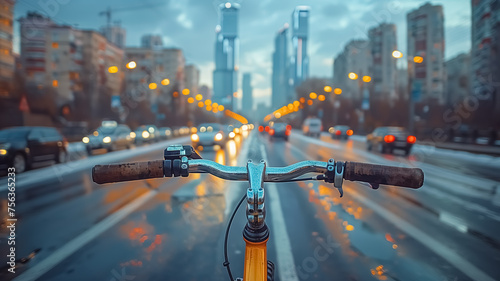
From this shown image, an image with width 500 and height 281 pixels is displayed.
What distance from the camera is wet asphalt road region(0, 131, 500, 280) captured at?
3.73 metres

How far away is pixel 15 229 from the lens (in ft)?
17.3

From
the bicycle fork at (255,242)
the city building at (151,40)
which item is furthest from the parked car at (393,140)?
the city building at (151,40)

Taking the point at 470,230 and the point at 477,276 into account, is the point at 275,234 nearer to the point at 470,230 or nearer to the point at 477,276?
the point at 477,276

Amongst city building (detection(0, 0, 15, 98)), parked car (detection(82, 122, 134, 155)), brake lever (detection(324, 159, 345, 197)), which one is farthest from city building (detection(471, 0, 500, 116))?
city building (detection(0, 0, 15, 98))

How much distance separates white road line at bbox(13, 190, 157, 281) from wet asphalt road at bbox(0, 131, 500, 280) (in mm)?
17

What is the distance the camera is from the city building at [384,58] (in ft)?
305

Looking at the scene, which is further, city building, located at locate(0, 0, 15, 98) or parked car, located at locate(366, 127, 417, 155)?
city building, located at locate(0, 0, 15, 98)

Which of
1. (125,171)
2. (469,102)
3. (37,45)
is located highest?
(37,45)

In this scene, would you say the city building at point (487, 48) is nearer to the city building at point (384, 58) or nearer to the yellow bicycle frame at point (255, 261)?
the city building at point (384, 58)

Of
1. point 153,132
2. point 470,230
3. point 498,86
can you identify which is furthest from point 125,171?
point 498,86

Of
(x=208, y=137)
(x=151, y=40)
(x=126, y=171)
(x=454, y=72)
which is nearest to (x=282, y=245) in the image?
(x=126, y=171)

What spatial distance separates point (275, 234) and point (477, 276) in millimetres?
2485

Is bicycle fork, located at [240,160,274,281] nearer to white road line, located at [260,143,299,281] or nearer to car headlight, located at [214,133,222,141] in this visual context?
white road line, located at [260,143,299,281]

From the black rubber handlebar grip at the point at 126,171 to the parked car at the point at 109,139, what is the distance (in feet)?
69.1
